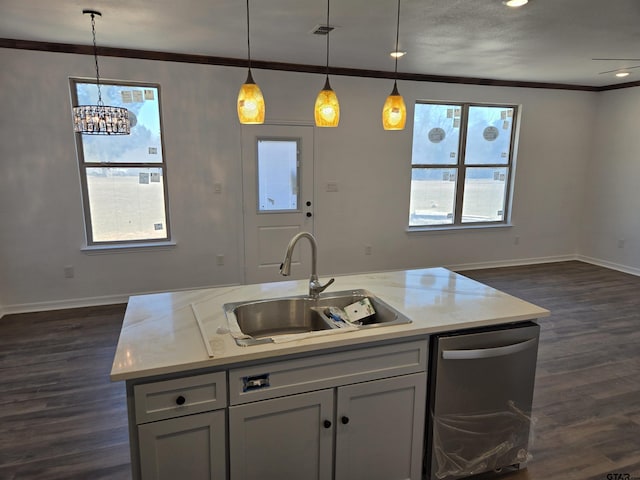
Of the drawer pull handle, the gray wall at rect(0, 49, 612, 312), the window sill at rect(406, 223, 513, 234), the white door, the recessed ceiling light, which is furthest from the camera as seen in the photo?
the window sill at rect(406, 223, 513, 234)

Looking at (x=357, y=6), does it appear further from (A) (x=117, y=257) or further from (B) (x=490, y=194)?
(B) (x=490, y=194)

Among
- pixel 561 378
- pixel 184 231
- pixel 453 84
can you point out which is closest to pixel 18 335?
pixel 184 231

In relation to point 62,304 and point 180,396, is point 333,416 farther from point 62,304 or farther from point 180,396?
point 62,304

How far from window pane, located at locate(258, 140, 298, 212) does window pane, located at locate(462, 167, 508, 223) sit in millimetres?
2524

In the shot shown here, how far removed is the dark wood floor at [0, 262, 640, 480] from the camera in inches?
87.8

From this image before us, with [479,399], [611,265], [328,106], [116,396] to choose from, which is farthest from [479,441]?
[611,265]

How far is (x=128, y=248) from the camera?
174 inches

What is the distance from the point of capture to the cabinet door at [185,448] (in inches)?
58.4

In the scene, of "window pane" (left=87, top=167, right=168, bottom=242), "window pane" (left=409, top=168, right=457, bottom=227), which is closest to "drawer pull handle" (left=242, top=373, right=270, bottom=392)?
"window pane" (left=87, top=167, right=168, bottom=242)

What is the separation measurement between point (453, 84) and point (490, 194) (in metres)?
1.66

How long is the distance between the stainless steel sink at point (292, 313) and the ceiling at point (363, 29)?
1923mm

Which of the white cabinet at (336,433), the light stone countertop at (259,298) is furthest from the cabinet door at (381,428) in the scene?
the light stone countertop at (259,298)

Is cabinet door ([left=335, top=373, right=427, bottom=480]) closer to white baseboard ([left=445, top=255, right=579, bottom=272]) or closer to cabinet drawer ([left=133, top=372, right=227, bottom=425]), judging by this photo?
cabinet drawer ([left=133, top=372, right=227, bottom=425])

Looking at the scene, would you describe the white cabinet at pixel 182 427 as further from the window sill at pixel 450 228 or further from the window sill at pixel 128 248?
the window sill at pixel 450 228
